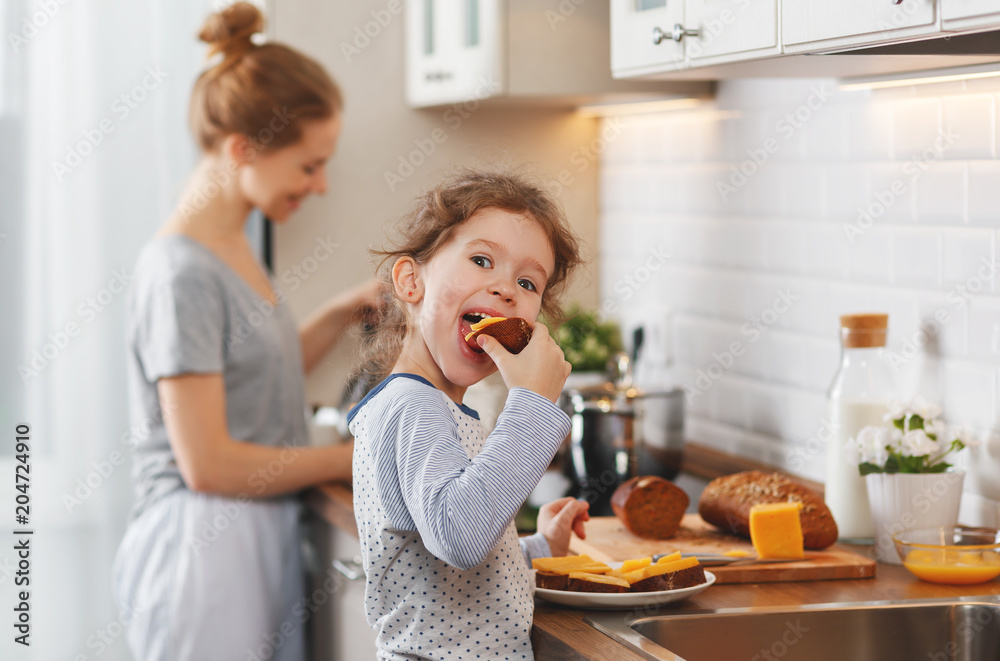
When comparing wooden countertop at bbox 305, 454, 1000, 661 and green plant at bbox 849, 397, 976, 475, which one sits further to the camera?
green plant at bbox 849, 397, 976, 475

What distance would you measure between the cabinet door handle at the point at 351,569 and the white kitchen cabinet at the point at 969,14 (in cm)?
120

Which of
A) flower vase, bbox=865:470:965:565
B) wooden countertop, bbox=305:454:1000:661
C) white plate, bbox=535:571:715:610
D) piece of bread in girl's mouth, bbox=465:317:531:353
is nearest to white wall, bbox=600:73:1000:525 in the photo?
flower vase, bbox=865:470:965:565

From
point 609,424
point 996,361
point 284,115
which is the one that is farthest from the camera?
point 284,115

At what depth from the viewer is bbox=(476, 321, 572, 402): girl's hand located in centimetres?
104

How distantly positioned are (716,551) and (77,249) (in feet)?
4.87

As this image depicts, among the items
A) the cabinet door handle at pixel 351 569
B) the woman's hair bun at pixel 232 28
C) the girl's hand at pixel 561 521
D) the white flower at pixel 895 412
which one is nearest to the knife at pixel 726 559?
the girl's hand at pixel 561 521

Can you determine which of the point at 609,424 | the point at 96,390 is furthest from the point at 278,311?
the point at 609,424

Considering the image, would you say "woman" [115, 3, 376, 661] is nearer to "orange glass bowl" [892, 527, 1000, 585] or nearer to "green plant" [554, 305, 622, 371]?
"green plant" [554, 305, 622, 371]

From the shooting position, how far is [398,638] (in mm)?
1089

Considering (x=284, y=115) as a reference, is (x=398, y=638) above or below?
below

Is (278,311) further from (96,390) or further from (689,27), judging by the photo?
(689,27)

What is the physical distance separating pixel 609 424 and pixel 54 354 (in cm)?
117

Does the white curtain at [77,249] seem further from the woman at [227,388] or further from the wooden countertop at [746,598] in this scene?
the wooden countertop at [746,598]

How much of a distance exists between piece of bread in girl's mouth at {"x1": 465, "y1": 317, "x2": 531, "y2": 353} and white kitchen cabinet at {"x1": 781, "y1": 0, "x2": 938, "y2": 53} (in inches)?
18.9
